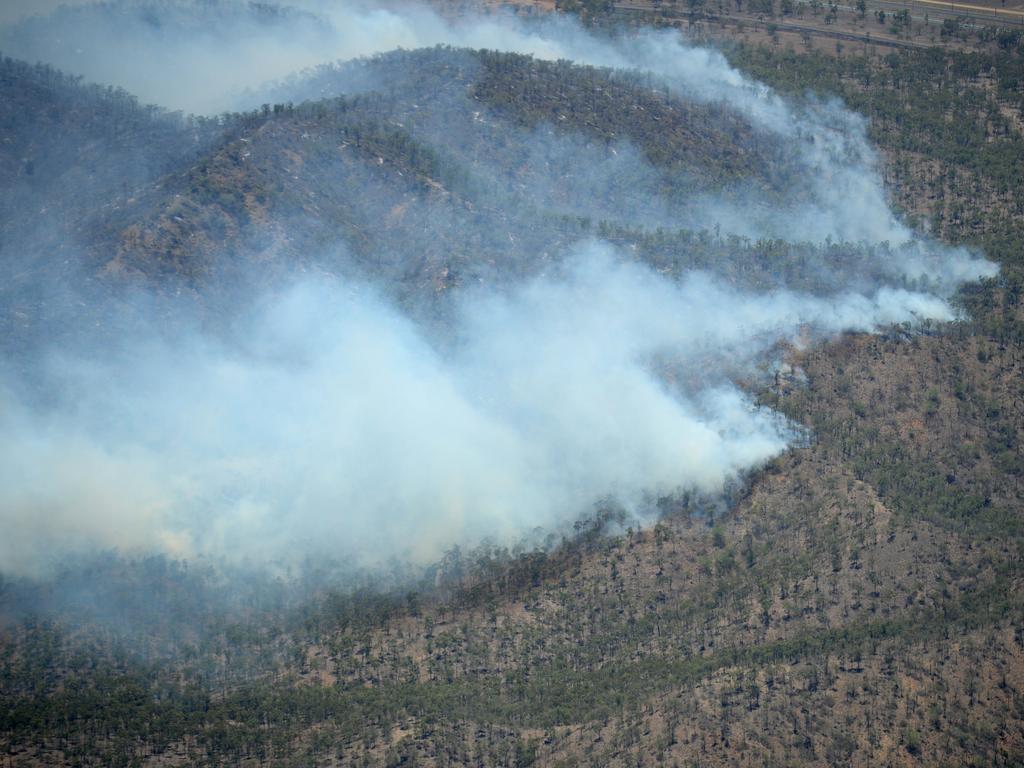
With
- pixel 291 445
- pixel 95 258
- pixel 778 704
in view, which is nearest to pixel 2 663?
pixel 291 445

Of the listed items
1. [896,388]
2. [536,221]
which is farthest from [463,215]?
[896,388]

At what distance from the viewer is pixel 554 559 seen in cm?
15650

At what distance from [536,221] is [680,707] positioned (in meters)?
61.7

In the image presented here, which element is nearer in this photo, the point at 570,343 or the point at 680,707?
the point at 680,707

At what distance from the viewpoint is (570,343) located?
175 m

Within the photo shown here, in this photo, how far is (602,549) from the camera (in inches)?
6186

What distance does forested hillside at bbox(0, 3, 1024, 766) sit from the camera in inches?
5463

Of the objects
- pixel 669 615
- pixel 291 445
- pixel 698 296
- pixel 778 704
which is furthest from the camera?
pixel 698 296

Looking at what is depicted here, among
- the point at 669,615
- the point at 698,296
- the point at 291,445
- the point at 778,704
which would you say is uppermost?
the point at 698,296

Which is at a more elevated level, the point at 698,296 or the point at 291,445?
the point at 698,296

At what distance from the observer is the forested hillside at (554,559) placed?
13875cm

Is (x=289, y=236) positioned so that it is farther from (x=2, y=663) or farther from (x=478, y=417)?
(x=2, y=663)

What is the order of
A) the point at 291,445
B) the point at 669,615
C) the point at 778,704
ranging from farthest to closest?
1. the point at 291,445
2. the point at 669,615
3. the point at 778,704

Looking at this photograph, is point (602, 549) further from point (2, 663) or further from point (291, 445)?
point (2, 663)
